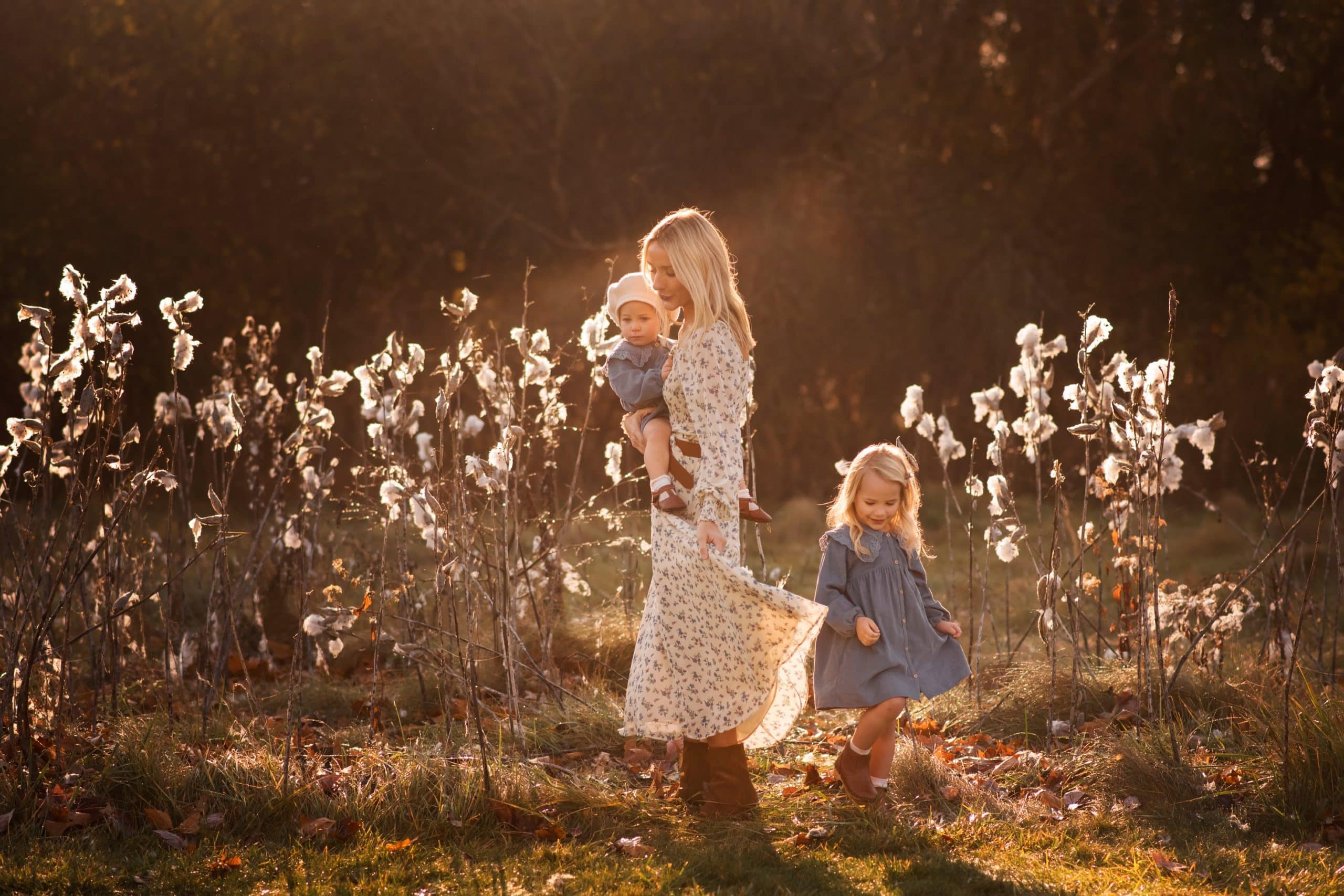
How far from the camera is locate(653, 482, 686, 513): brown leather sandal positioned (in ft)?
10.4

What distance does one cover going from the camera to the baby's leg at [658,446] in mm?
3264

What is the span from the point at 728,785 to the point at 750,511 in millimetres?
758

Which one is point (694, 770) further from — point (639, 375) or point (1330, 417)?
point (1330, 417)

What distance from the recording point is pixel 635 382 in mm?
3340

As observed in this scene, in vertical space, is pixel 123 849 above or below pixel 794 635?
below

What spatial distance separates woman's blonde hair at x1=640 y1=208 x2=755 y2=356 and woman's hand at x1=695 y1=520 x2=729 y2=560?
49cm

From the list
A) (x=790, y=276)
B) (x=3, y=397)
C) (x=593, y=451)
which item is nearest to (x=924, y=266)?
(x=790, y=276)

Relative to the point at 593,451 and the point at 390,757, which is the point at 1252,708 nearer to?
the point at 390,757

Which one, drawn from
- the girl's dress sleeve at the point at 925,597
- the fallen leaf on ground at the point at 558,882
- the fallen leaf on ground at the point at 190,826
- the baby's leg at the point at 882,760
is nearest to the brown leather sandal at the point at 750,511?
the girl's dress sleeve at the point at 925,597

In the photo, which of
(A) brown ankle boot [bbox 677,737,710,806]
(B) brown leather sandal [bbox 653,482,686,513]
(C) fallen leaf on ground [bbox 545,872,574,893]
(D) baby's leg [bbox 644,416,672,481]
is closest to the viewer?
(C) fallen leaf on ground [bbox 545,872,574,893]

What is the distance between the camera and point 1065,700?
4.33m

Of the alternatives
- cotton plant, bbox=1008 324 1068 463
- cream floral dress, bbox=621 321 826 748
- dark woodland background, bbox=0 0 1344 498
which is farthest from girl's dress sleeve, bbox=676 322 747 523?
dark woodland background, bbox=0 0 1344 498

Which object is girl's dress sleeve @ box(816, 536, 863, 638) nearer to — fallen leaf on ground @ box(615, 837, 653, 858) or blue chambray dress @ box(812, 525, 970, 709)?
blue chambray dress @ box(812, 525, 970, 709)

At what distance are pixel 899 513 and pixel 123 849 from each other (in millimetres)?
2226
